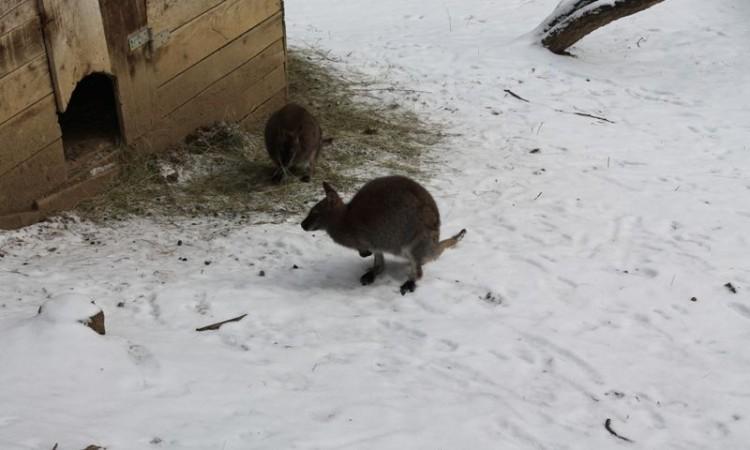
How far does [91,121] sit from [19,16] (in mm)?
1531

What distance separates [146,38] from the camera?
21.4ft

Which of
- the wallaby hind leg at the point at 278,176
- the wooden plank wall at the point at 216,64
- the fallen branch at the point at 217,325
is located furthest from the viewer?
the wallaby hind leg at the point at 278,176

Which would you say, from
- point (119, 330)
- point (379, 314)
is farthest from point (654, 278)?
point (119, 330)

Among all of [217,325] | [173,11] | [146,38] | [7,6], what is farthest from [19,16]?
[217,325]

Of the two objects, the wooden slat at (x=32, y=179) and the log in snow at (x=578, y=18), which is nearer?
the wooden slat at (x=32, y=179)

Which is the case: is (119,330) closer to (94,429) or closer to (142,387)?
(142,387)

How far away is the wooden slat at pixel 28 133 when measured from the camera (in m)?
5.70

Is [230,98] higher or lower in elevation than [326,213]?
lower

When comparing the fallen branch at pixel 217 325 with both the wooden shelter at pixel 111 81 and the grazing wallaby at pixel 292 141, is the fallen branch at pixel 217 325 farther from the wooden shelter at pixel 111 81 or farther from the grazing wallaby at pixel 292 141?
the grazing wallaby at pixel 292 141

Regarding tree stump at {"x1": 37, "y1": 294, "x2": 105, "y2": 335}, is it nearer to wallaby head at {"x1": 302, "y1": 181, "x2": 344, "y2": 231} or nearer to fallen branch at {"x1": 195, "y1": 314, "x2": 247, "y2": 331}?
fallen branch at {"x1": 195, "y1": 314, "x2": 247, "y2": 331}

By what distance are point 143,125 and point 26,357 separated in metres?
3.18

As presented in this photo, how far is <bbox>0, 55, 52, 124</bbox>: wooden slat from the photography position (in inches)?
220

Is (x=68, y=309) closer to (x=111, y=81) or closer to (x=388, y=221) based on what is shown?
(x=388, y=221)

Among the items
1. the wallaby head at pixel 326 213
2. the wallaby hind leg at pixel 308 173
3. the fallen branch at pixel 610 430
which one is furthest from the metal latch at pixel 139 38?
the fallen branch at pixel 610 430
